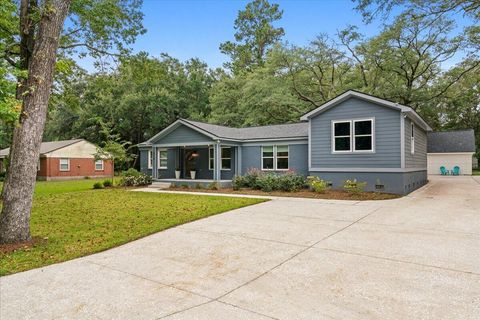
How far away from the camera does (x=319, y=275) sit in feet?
13.1

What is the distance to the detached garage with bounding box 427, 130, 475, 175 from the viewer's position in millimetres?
27141

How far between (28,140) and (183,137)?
12905mm

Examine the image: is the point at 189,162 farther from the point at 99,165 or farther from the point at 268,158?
the point at 99,165

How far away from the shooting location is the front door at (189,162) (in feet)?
65.5

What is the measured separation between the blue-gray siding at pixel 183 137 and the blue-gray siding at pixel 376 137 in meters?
6.18

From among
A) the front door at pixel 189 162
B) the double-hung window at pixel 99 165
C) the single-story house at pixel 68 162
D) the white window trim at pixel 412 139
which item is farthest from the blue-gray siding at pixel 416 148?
the double-hung window at pixel 99 165

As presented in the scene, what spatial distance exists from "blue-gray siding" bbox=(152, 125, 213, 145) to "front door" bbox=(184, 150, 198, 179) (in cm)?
178

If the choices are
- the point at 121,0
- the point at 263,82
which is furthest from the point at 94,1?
the point at 263,82

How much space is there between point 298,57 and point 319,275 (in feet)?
82.6

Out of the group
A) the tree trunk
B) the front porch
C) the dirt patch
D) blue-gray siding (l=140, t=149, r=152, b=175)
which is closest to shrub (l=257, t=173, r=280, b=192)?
the front porch

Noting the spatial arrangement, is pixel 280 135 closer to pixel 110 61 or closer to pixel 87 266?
pixel 110 61

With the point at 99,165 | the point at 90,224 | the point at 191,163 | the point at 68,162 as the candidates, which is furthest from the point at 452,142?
A: the point at 68,162

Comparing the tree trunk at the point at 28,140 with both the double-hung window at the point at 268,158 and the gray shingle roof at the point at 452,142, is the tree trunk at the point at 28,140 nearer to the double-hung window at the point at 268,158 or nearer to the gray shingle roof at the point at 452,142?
the double-hung window at the point at 268,158

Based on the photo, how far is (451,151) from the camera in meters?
27.5
